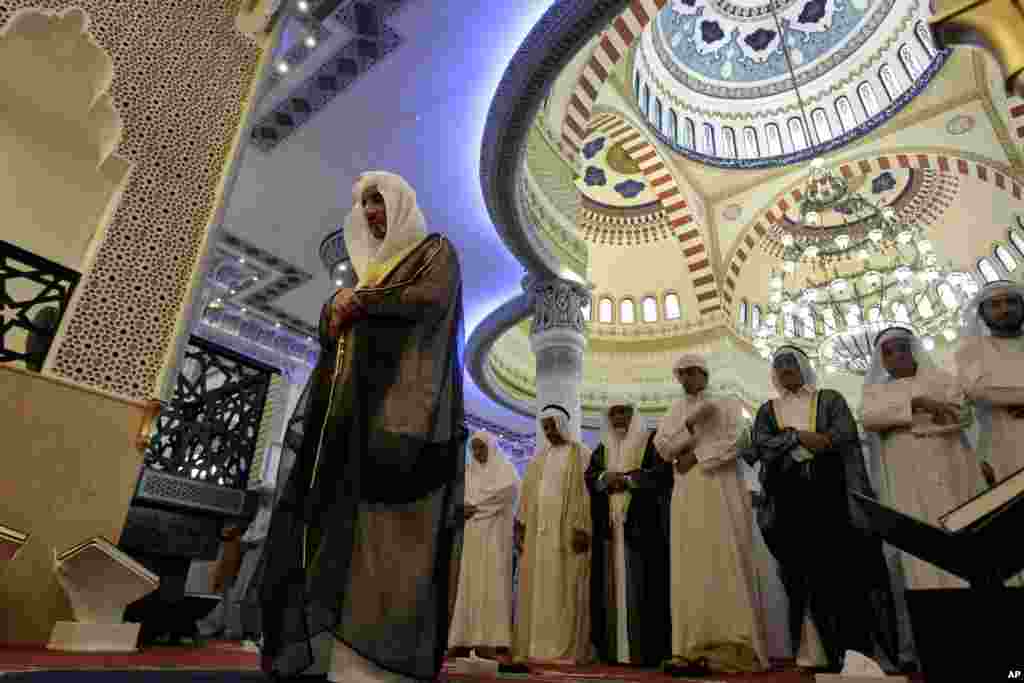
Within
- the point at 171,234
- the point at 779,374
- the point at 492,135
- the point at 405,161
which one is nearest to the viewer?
the point at 779,374

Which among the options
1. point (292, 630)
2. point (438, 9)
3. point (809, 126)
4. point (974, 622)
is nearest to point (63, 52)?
point (438, 9)

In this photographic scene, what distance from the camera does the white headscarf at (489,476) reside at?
4770 millimetres

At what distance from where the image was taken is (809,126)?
37.3ft

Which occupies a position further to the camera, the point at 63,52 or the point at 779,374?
the point at 63,52

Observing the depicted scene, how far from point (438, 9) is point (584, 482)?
3.66 m

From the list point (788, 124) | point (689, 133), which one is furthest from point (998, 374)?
point (788, 124)

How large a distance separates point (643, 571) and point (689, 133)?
32.8 feet

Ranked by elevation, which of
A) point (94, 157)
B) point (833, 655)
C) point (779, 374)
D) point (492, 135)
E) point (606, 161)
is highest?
point (606, 161)

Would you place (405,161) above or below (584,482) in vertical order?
above

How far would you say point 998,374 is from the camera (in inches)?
114

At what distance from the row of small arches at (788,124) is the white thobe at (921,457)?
8.64 meters

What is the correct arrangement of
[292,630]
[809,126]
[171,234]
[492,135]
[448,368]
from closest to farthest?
1. [292,630]
2. [448,368]
3. [171,234]
4. [492,135]
5. [809,126]

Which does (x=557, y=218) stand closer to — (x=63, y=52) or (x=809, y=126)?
(x=63, y=52)

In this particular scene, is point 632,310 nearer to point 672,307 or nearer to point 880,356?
point 672,307
